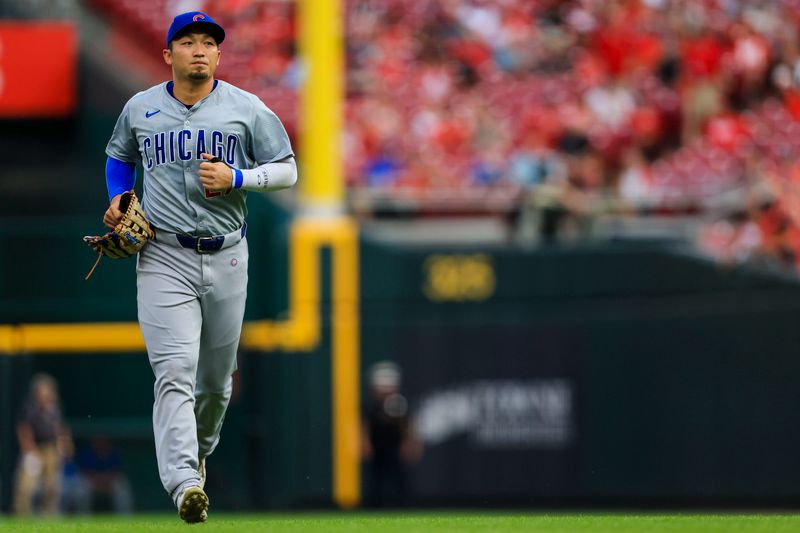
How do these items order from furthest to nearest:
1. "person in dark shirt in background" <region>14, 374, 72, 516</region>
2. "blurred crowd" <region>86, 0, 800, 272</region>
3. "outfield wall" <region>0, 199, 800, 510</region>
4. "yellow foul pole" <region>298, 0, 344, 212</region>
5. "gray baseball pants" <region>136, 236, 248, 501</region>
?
"blurred crowd" <region>86, 0, 800, 272</region>, "yellow foul pole" <region>298, 0, 344, 212</region>, "outfield wall" <region>0, 199, 800, 510</region>, "person in dark shirt in background" <region>14, 374, 72, 516</region>, "gray baseball pants" <region>136, 236, 248, 501</region>

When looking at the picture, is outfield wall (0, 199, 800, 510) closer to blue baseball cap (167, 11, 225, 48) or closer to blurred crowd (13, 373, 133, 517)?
blurred crowd (13, 373, 133, 517)

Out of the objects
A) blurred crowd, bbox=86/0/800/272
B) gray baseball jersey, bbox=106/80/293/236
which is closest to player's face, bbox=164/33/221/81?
gray baseball jersey, bbox=106/80/293/236

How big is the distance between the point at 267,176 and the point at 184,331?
2.05 ft

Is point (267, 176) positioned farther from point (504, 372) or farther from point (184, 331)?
point (504, 372)

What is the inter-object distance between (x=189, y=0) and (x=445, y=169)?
10.4ft

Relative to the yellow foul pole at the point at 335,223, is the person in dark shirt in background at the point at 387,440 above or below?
below

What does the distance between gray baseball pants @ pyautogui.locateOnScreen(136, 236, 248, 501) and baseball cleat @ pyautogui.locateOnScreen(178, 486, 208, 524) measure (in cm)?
4

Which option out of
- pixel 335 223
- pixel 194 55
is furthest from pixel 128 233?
pixel 335 223

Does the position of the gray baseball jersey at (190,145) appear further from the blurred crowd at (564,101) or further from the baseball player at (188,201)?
the blurred crowd at (564,101)

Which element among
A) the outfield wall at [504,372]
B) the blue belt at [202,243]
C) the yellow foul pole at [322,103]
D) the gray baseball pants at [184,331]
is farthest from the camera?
the yellow foul pole at [322,103]

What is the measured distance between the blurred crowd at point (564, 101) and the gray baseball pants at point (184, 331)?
710 centimetres

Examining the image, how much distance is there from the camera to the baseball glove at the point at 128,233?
5.38 meters

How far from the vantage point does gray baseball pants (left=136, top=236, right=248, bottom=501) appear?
211 inches

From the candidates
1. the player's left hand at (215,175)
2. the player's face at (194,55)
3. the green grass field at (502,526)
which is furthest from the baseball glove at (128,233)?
the green grass field at (502,526)
